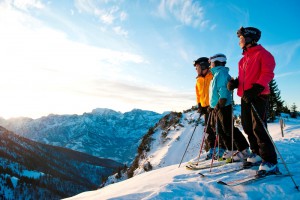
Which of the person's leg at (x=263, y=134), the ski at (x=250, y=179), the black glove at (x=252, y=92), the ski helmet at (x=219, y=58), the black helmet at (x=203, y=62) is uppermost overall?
the black helmet at (x=203, y=62)

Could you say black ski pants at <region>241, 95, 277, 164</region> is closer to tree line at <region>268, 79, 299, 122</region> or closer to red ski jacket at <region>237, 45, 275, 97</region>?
red ski jacket at <region>237, 45, 275, 97</region>

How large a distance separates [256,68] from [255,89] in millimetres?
487

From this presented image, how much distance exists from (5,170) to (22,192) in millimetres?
22581

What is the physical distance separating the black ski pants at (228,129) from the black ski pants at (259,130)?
716 millimetres

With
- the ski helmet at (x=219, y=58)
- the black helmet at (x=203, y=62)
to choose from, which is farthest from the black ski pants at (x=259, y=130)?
the black helmet at (x=203, y=62)

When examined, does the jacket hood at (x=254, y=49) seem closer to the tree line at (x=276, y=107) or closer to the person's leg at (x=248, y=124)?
the person's leg at (x=248, y=124)

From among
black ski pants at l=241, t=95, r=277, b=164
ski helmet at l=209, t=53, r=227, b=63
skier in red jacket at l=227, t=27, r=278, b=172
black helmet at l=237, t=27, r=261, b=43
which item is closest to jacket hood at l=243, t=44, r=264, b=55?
skier in red jacket at l=227, t=27, r=278, b=172

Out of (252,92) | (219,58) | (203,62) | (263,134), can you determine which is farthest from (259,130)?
(203,62)

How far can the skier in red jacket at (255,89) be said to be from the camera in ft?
18.0

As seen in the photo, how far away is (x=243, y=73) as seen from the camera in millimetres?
6094

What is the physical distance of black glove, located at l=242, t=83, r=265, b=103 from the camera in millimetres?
5515

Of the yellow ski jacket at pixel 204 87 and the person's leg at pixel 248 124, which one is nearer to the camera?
the person's leg at pixel 248 124

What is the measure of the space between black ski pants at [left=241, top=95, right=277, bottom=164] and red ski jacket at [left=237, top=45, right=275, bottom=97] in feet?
0.85

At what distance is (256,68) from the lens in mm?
5762
